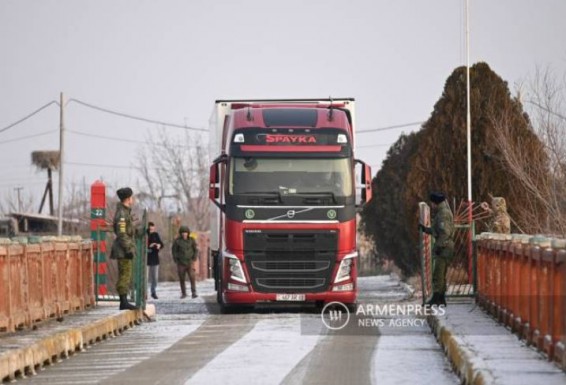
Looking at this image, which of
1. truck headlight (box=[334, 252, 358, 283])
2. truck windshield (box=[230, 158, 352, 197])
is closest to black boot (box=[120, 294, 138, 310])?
truck windshield (box=[230, 158, 352, 197])

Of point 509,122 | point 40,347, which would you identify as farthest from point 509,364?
point 509,122

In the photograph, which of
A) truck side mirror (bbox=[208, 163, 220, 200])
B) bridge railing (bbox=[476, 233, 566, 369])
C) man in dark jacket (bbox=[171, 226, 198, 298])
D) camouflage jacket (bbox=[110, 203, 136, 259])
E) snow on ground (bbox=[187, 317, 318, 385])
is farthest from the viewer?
man in dark jacket (bbox=[171, 226, 198, 298])

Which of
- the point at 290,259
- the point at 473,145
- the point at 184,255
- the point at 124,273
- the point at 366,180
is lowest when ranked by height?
the point at 124,273

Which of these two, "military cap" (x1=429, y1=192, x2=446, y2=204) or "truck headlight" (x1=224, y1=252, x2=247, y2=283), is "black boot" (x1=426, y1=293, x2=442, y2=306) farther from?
"truck headlight" (x1=224, y1=252, x2=247, y2=283)

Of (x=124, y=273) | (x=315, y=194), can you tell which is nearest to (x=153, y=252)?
(x=315, y=194)

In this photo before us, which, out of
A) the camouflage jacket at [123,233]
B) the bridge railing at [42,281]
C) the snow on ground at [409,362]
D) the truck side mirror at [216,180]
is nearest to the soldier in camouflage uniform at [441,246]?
the snow on ground at [409,362]

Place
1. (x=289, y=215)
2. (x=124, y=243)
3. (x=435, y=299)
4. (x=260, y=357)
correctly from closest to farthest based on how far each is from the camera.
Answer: (x=260, y=357) → (x=124, y=243) → (x=435, y=299) → (x=289, y=215)

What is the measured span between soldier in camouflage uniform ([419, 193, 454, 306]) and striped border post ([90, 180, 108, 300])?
22.0ft

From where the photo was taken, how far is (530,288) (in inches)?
652

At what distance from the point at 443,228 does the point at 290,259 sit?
3339 mm

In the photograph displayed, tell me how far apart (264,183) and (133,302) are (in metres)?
3.36

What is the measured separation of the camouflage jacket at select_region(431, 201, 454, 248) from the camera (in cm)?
2420

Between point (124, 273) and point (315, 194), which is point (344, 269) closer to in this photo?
point (315, 194)

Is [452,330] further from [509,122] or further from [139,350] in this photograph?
[509,122]
